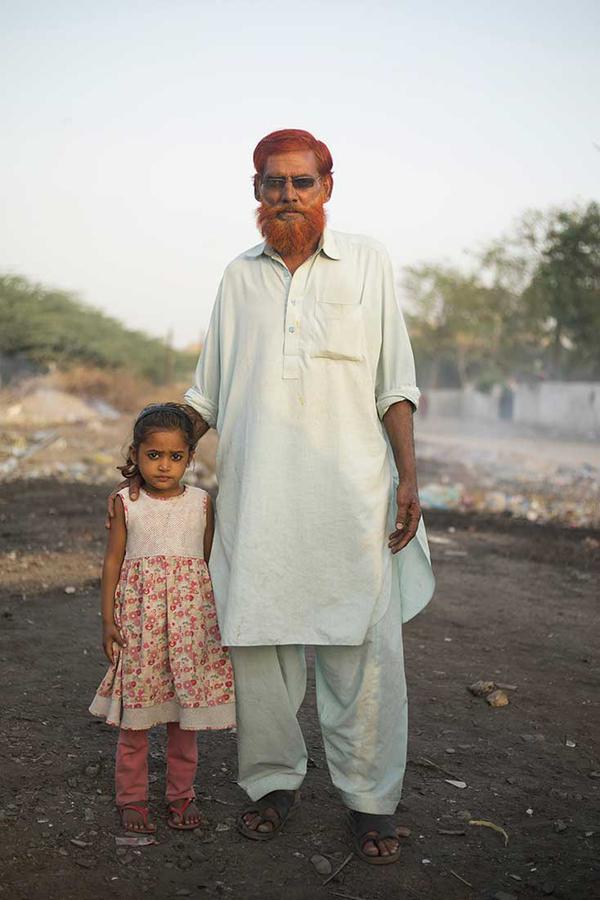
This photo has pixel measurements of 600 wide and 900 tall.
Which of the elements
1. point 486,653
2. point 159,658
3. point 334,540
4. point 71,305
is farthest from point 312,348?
point 71,305

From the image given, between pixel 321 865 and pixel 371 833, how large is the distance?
185mm

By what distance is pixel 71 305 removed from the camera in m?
34.8

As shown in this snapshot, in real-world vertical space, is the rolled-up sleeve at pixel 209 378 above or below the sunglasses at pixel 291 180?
below

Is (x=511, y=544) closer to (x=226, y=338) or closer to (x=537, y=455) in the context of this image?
(x=226, y=338)

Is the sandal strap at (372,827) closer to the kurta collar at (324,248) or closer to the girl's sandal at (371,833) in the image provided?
the girl's sandal at (371,833)

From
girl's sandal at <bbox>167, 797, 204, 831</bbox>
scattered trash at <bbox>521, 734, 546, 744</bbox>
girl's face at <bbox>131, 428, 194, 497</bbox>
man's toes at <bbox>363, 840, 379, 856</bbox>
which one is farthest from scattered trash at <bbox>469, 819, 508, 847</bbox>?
girl's face at <bbox>131, 428, 194, 497</bbox>

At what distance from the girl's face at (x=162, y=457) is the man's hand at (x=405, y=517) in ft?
2.21

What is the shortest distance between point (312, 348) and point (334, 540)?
1.89 feet

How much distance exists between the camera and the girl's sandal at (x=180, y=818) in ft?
9.21

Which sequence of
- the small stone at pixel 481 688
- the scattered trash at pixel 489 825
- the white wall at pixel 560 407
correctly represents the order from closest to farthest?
the scattered trash at pixel 489 825 < the small stone at pixel 481 688 < the white wall at pixel 560 407

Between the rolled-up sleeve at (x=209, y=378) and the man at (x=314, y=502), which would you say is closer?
the man at (x=314, y=502)

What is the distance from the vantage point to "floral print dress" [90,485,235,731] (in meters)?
2.75

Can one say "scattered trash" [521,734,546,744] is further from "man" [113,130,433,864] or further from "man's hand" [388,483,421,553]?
"man's hand" [388,483,421,553]

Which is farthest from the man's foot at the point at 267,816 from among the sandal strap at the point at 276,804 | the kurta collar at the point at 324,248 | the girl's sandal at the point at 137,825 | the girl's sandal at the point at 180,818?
the kurta collar at the point at 324,248
